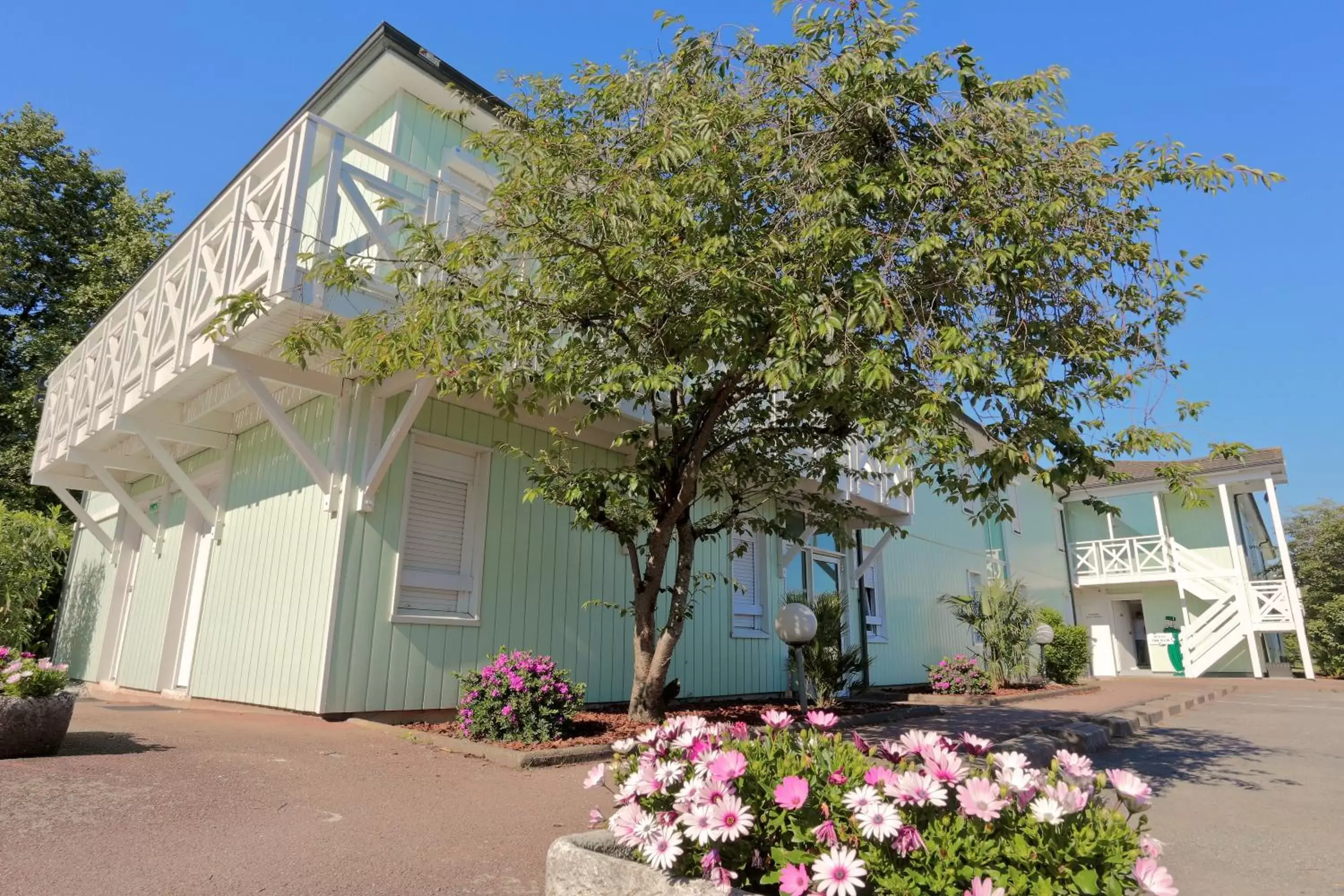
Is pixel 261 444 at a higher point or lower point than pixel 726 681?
higher

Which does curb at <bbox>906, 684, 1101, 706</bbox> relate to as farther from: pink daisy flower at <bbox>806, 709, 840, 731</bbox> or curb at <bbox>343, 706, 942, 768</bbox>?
pink daisy flower at <bbox>806, 709, 840, 731</bbox>

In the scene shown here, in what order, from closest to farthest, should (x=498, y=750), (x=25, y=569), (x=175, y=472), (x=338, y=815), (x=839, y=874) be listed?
(x=839, y=874) → (x=338, y=815) → (x=498, y=750) → (x=175, y=472) → (x=25, y=569)

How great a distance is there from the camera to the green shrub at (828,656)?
9.67 metres

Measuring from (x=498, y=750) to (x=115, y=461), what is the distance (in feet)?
28.7

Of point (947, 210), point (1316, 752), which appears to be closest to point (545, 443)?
point (947, 210)

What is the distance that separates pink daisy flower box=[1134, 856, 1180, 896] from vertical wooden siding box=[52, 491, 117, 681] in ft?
46.5

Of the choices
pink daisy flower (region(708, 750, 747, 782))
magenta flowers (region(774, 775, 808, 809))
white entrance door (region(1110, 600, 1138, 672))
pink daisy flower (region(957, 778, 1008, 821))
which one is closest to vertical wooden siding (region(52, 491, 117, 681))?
pink daisy flower (region(708, 750, 747, 782))

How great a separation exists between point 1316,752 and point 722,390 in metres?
6.82

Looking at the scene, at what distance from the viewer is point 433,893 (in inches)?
115

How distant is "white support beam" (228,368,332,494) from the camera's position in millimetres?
6730

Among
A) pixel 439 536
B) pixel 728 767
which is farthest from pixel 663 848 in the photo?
pixel 439 536

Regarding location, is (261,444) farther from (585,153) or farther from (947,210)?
(947,210)

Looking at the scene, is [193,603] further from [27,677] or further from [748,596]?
[748,596]

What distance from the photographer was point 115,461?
35.6ft
